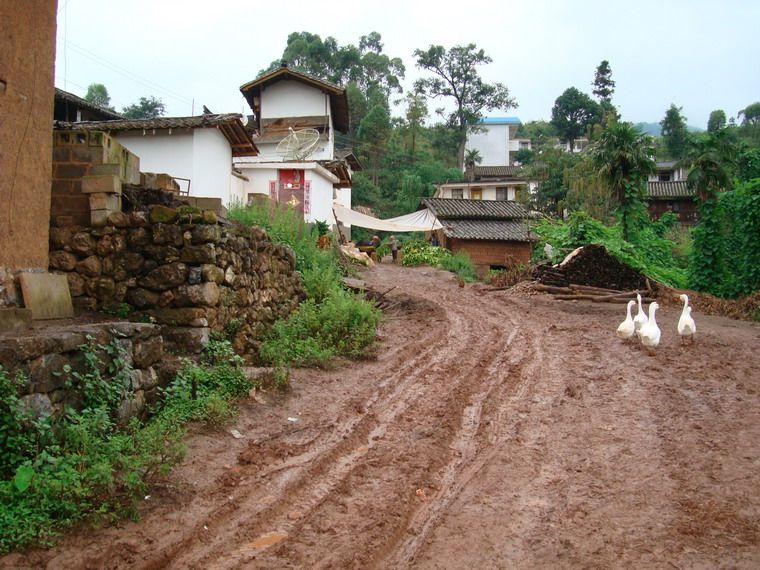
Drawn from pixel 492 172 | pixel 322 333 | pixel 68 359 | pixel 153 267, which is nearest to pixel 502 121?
pixel 492 172

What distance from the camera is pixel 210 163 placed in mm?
17172

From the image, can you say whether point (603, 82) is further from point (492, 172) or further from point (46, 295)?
point (46, 295)

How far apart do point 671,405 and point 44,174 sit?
7.09m

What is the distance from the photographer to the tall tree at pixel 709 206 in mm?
20188

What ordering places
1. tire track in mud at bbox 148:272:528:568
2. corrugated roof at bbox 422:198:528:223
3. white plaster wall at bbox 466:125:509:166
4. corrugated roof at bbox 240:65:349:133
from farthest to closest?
white plaster wall at bbox 466:125:509:166
corrugated roof at bbox 422:198:528:223
corrugated roof at bbox 240:65:349:133
tire track in mud at bbox 148:272:528:568

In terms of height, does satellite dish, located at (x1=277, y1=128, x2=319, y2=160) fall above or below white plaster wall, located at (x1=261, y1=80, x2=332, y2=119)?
below

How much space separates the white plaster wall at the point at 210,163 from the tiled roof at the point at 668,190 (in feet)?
101

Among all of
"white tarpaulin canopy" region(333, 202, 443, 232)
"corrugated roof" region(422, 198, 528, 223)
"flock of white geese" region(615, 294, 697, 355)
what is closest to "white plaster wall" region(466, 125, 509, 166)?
"corrugated roof" region(422, 198, 528, 223)

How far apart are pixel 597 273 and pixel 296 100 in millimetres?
18146

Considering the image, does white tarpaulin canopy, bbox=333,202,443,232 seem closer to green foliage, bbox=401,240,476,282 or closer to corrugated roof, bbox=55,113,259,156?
green foliage, bbox=401,240,476,282

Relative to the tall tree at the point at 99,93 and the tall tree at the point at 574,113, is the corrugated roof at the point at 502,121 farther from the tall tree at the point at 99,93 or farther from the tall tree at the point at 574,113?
the tall tree at the point at 99,93

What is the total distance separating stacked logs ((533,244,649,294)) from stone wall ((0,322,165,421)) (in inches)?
572

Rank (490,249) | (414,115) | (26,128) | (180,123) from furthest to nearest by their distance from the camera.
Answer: (414,115), (490,249), (180,123), (26,128)

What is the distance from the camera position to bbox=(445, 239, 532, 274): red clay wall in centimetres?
2914
